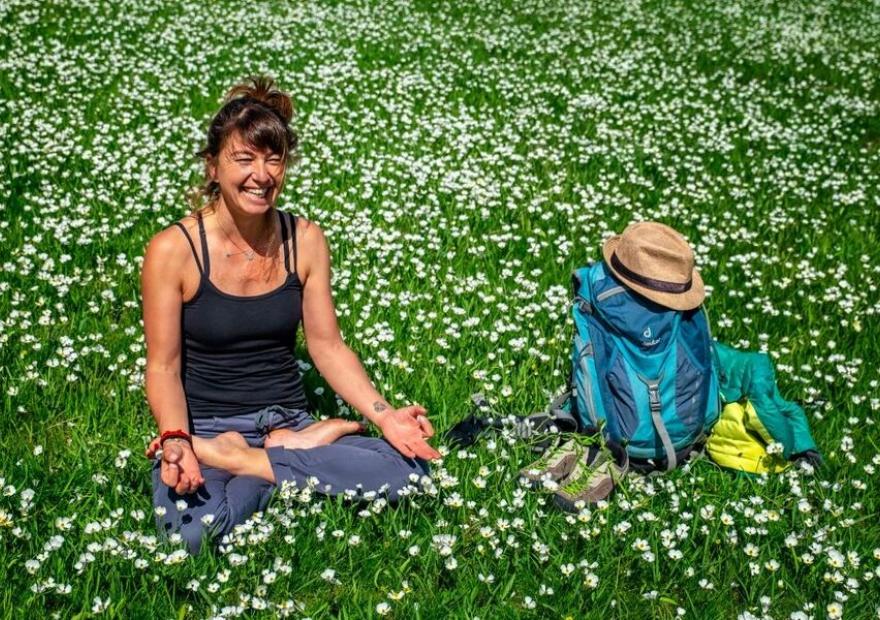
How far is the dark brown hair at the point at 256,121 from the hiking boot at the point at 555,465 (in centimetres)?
188

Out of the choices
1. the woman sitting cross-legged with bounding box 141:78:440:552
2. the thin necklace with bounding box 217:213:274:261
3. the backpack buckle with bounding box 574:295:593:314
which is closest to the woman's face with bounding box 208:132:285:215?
the woman sitting cross-legged with bounding box 141:78:440:552

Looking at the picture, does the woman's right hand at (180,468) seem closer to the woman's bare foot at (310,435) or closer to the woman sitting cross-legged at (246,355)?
the woman sitting cross-legged at (246,355)

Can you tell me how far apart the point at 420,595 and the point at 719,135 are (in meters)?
7.32

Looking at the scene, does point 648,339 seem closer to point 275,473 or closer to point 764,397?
point 764,397

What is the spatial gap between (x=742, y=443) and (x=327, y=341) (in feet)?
7.29

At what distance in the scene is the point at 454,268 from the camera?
255 inches

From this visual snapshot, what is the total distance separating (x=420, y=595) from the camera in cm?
362

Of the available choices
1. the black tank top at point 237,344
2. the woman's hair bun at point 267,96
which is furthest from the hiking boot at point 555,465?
the woman's hair bun at point 267,96

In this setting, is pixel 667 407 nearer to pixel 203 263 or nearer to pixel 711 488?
pixel 711 488

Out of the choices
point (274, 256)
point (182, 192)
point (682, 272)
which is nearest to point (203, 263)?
point (274, 256)

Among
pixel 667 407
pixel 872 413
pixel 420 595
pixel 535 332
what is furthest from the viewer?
pixel 535 332

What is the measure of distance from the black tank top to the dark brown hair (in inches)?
14.9

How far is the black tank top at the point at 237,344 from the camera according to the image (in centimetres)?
397

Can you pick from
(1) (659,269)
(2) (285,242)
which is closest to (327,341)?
(2) (285,242)
